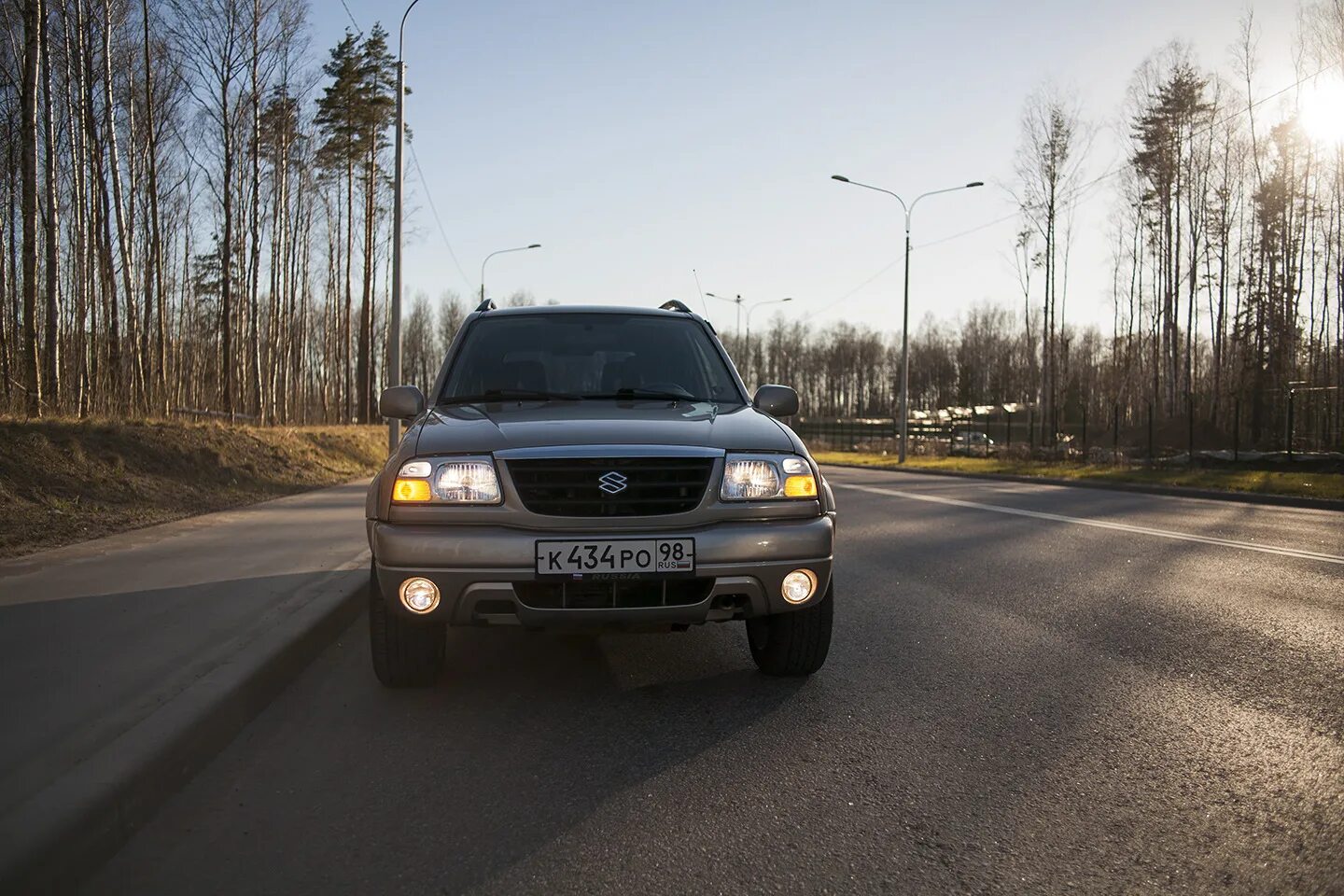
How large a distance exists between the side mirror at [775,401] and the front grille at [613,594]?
1.66m

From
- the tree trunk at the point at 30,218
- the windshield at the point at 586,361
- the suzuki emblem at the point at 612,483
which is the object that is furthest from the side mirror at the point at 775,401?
the tree trunk at the point at 30,218

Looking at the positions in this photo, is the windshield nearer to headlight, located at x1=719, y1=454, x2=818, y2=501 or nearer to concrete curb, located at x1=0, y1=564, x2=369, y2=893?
headlight, located at x1=719, y1=454, x2=818, y2=501

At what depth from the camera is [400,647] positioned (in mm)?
4070

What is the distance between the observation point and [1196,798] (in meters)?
2.92

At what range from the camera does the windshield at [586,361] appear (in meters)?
5.09

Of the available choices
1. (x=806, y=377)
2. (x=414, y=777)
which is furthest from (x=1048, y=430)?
(x=806, y=377)

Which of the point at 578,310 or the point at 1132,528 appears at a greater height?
the point at 578,310

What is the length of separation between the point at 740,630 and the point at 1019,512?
8492 mm

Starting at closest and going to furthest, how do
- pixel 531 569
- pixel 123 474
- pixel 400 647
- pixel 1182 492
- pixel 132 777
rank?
1. pixel 132 777
2. pixel 531 569
3. pixel 400 647
4. pixel 123 474
5. pixel 1182 492

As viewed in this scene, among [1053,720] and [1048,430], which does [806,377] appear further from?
[1053,720]

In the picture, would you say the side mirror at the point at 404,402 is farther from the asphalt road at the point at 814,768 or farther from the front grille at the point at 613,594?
the front grille at the point at 613,594

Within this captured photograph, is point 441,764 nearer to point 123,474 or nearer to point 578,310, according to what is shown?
point 578,310

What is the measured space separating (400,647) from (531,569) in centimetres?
88

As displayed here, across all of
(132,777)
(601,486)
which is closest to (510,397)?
(601,486)
